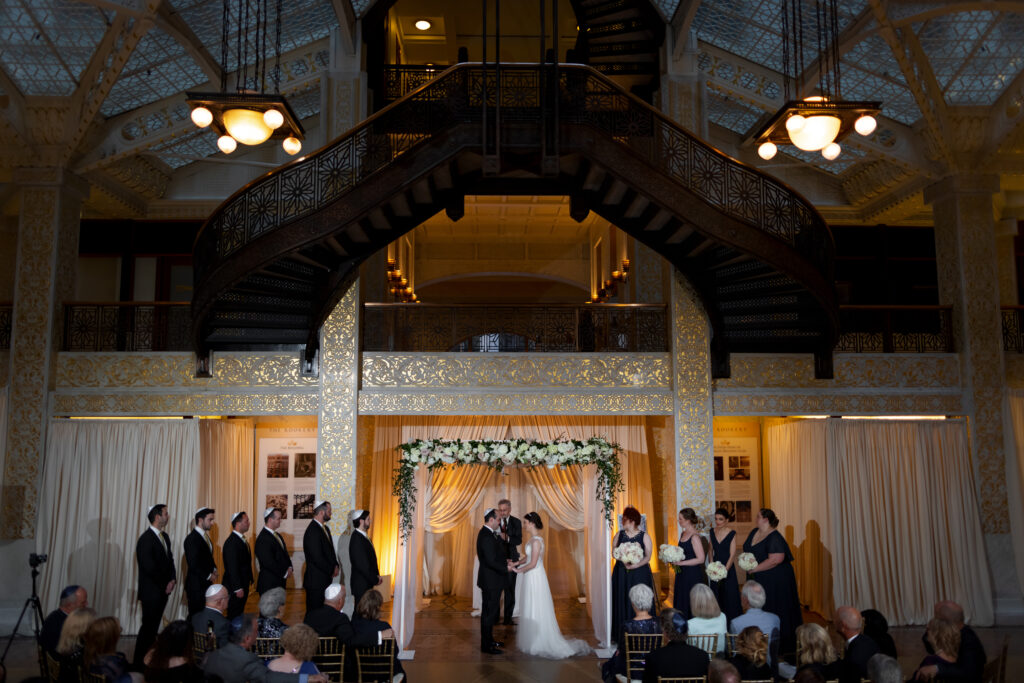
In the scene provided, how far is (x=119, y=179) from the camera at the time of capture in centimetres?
1235

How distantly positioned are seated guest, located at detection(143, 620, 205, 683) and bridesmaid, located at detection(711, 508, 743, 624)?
16.9ft

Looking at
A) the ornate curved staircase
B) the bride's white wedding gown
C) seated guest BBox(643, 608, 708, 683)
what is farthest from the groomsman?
seated guest BBox(643, 608, 708, 683)

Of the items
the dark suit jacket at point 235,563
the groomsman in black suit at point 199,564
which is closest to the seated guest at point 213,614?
the groomsman in black suit at point 199,564

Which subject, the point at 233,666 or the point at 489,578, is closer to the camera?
the point at 233,666

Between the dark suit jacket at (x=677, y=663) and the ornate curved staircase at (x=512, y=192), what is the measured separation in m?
4.71

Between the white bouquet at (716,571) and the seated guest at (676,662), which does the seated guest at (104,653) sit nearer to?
the seated guest at (676,662)

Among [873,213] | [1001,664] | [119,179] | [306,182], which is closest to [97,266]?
[119,179]

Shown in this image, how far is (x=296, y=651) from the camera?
15.2 feet

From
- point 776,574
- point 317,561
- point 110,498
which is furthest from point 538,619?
point 110,498

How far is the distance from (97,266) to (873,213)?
1244 cm

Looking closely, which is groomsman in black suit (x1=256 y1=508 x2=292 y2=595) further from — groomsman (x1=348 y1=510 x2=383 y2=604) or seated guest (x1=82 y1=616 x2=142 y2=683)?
seated guest (x1=82 y1=616 x2=142 y2=683)

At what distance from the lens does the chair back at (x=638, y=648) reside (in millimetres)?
5754

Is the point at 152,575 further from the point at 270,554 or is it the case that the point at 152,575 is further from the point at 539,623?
the point at 539,623

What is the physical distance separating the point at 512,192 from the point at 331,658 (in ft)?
19.4
